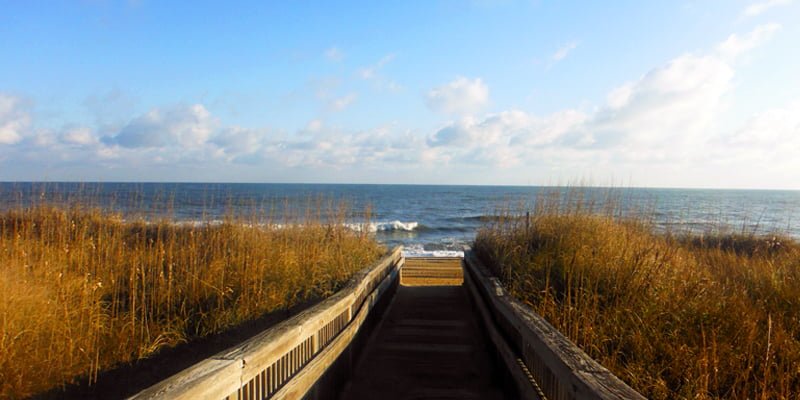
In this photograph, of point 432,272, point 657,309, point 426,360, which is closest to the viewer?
point 657,309

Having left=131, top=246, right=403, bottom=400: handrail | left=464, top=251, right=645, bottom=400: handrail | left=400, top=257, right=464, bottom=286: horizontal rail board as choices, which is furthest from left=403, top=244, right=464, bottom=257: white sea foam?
left=131, top=246, right=403, bottom=400: handrail

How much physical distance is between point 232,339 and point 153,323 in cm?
75

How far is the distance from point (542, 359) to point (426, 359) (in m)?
2.01

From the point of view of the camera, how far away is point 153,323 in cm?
406

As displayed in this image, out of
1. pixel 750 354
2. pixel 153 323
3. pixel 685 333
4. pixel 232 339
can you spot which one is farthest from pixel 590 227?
pixel 153 323

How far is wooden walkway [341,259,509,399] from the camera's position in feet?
12.7

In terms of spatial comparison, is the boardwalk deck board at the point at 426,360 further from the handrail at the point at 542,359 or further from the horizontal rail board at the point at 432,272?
the horizontal rail board at the point at 432,272

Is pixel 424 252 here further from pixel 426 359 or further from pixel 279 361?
pixel 279 361

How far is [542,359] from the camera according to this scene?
276 centimetres

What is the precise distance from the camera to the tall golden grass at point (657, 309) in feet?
9.87

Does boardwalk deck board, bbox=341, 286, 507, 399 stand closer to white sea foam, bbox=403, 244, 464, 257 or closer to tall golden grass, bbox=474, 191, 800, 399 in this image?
tall golden grass, bbox=474, 191, 800, 399

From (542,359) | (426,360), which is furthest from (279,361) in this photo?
(426,360)

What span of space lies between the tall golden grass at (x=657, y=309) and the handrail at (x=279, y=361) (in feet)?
5.84

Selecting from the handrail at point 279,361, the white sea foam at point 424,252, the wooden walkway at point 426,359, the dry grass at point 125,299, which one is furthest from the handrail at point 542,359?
the white sea foam at point 424,252
